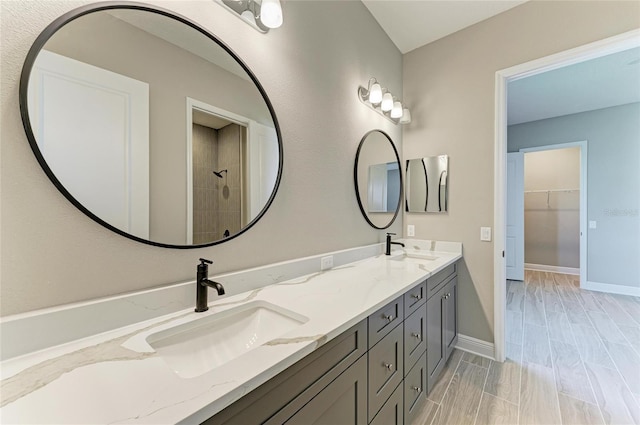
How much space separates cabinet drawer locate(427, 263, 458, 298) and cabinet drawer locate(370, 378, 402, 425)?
24.5 inches

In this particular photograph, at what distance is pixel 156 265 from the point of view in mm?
937

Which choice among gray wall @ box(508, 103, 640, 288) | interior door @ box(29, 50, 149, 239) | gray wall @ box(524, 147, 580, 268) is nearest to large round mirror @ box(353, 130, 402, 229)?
interior door @ box(29, 50, 149, 239)

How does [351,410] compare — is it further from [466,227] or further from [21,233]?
→ [466,227]

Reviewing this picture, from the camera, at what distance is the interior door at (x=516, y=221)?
4.41 m

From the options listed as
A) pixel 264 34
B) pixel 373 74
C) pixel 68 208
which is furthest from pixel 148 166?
pixel 373 74

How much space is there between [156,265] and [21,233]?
35cm

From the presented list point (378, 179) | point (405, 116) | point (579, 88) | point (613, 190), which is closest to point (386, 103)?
point (405, 116)

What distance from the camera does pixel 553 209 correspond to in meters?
4.95

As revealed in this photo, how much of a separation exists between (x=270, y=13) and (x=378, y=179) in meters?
1.43

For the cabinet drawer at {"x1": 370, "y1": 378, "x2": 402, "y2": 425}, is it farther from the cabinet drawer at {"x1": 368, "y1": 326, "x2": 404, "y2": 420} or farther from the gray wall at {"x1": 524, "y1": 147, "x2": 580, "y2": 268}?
the gray wall at {"x1": 524, "y1": 147, "x2": 580, "y2": 268}

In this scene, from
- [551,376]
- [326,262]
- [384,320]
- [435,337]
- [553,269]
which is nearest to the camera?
[384,320]

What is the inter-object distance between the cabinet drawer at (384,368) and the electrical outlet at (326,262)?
0.54 metres

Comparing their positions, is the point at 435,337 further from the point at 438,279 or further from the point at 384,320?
the point at 384,320

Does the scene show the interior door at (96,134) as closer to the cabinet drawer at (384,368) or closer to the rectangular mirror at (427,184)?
the cabinet drawer at (384,368)
